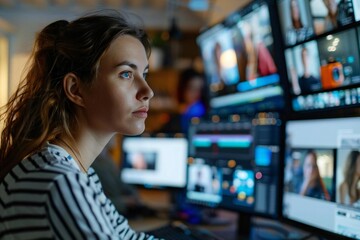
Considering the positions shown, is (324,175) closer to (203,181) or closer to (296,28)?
(296,28)

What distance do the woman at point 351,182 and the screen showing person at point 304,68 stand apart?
0.29m

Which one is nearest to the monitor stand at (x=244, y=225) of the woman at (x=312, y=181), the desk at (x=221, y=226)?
the desk at (x=221, y=226)

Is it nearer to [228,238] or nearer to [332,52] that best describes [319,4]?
[332,52]

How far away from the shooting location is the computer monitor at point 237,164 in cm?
134

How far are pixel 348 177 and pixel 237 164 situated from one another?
1.74ft

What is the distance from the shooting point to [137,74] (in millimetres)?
929

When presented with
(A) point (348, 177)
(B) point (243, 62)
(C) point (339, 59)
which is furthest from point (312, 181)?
(B) point (243, 62)

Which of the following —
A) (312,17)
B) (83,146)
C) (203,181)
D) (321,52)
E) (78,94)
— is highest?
(312,17)

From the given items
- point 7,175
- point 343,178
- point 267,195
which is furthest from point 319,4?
point 7,175

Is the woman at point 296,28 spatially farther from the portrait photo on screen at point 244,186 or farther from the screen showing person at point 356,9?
the portrait photo on screen at point 244,186

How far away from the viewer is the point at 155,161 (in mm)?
1879

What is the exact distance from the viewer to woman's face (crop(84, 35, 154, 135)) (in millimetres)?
905

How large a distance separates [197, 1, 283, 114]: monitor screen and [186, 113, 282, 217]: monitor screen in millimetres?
150

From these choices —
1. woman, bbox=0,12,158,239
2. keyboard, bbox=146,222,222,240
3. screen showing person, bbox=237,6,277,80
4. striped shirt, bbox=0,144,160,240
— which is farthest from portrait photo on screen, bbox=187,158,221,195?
striped shirt, bbox=0,144,160,240
